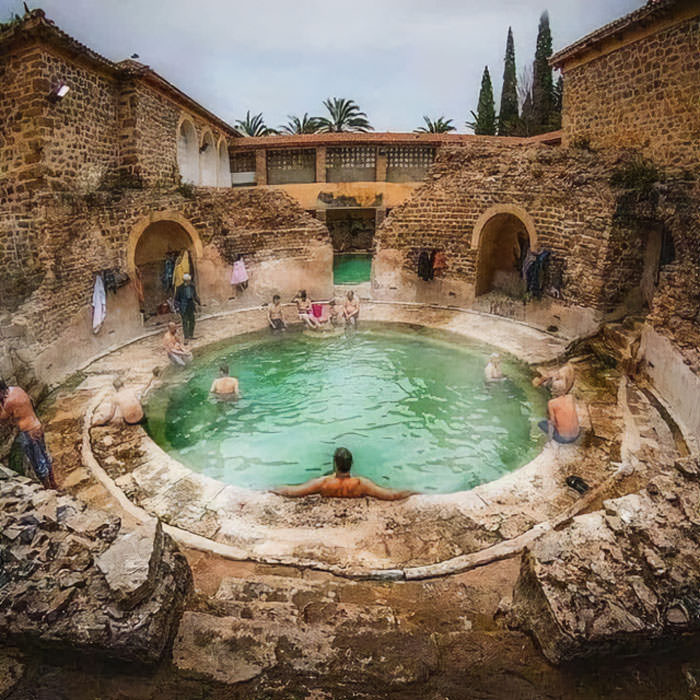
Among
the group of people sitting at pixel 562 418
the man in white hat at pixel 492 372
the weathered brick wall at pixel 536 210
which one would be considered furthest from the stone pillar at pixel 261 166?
the group of people sitting at pixel 562 418

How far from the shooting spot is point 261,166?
2642cm

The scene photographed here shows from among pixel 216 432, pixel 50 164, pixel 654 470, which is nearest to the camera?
pixel 654 470

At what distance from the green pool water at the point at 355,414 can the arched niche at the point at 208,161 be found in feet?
43.1

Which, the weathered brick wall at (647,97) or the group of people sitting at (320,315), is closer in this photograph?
the weathered brick wall at (647,97)

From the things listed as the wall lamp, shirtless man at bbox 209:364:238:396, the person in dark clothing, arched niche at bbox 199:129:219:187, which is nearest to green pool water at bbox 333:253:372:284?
arched niche at bbox 199:129:219:187

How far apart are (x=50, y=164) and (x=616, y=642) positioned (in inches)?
539

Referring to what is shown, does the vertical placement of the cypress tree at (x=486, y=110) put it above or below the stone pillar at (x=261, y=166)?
above

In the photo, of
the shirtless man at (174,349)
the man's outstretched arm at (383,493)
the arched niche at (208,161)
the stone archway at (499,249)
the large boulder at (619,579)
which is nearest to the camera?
the large boulder at (619,579)

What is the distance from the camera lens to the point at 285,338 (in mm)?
13711

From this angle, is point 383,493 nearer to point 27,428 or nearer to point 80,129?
point 27,428

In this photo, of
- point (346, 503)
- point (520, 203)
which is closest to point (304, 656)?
point (346, 503)

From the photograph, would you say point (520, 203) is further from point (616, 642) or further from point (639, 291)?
point (616, 642)

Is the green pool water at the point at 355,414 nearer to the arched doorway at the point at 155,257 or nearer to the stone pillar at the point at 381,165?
the arched doorway at the point at 155,257

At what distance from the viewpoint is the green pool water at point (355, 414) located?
7961mm
